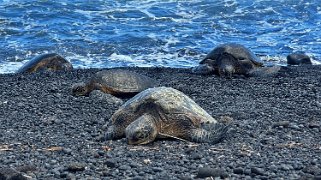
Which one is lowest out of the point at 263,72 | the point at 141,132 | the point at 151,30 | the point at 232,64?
the point at 141,132

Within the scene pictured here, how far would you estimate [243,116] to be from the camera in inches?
294

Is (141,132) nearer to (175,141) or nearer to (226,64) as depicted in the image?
(175,141)

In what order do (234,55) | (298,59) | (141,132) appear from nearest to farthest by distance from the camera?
(141,132), (234,55), (298,59)

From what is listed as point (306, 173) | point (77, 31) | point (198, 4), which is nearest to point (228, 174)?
point (306, 173)

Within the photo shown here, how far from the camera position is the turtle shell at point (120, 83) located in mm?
9031

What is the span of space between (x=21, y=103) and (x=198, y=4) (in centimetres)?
1259

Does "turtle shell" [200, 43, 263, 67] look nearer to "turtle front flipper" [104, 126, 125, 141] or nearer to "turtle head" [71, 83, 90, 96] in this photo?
"turtle head" [71, 83, 90, 96]

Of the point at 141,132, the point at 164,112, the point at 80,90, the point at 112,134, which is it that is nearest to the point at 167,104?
the point at 164,112

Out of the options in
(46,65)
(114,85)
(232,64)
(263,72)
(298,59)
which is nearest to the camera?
(114,85)

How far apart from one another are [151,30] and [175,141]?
1068cm

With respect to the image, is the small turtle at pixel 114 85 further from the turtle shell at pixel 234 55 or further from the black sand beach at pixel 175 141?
the turtle shell at pixel 234 55

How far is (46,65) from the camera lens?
39.9ft

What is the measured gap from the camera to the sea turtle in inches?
510

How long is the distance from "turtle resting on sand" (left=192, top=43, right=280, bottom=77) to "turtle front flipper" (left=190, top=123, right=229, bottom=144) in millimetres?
4649
